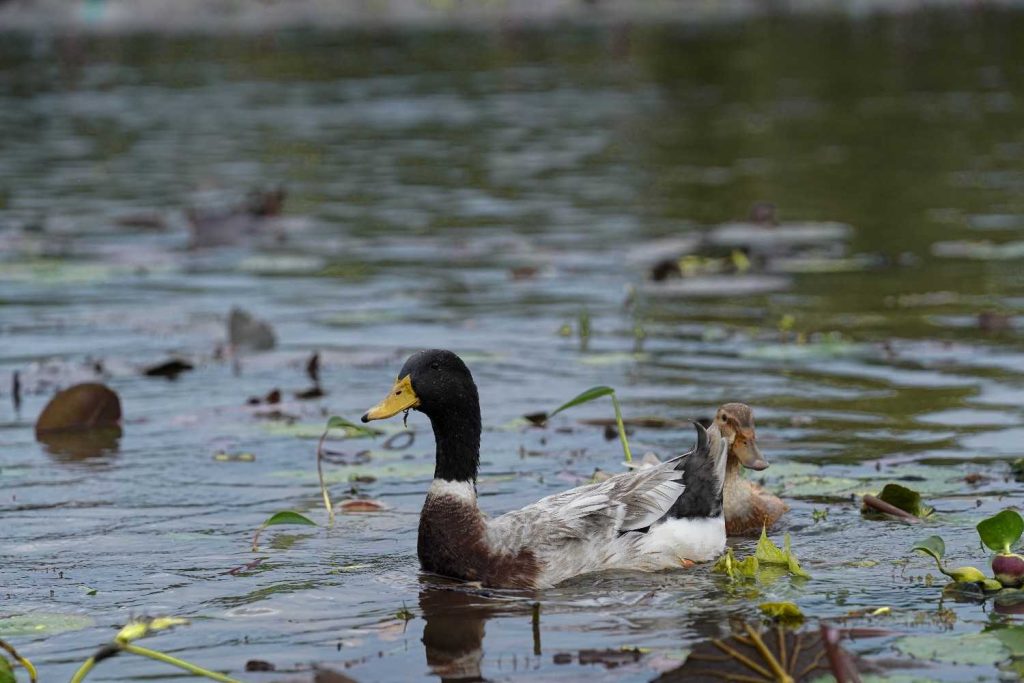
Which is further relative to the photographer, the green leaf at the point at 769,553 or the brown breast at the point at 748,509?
the brown breast at the point at 748,509

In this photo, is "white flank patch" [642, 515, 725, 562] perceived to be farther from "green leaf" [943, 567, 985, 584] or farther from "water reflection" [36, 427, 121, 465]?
"water reflection" [36, 427, 121, 465]

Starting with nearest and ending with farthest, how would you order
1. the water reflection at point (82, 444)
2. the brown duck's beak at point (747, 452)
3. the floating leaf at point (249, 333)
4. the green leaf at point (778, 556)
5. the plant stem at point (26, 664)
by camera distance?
the plant stem at point (26, 664)
the green leaf at point (778, 556)
the brown duck's beak at point (747, 452)
the water reflection at point (82, 444)
the floating leaf at point (249, 333)

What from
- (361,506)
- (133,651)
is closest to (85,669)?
(133,651)

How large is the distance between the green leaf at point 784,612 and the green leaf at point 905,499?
5.35 ft

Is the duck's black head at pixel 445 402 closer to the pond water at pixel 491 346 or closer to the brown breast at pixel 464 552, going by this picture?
the brown breast at pixel 464 552

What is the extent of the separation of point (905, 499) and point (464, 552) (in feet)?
6.86

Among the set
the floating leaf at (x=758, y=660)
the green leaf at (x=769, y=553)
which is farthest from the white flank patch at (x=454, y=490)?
the floating leaf at (x=758, y=660)

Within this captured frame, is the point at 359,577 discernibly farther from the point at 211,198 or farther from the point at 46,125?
the point at 46,125

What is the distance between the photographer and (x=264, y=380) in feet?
39.0

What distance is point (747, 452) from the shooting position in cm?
803

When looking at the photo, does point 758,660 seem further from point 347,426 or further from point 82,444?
point 82,444

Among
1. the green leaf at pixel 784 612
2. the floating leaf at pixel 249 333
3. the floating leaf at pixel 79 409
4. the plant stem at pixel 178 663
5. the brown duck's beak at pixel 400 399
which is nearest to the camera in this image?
the plant stem at pixel 178 663

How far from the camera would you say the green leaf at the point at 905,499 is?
796 cm

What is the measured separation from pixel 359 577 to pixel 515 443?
2.66m
